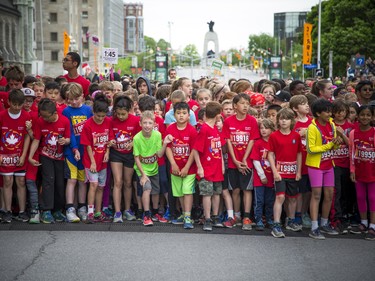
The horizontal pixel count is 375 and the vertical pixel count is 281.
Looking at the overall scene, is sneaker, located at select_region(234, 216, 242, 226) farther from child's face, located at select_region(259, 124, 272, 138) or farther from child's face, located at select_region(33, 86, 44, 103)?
child's face, located at select_region(33, 86, 44, 103)

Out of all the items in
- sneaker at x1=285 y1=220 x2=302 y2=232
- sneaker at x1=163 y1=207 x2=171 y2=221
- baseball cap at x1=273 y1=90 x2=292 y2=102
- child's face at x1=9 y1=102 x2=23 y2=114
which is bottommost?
sneaker at x1=285 y1=220 x2=302 y2=232

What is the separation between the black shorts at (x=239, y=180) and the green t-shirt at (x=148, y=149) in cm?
115

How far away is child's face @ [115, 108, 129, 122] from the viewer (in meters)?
9.80

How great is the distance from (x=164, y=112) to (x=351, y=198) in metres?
3.41

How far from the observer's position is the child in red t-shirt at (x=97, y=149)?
9711mm

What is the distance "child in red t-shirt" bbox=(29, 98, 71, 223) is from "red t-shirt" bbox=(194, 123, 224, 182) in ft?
→ 6.85

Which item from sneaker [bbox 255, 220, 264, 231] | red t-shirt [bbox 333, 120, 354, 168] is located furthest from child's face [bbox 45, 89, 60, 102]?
red t-shirt [bbox 333, 120, 354, 168]

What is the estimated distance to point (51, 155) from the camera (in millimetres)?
9852

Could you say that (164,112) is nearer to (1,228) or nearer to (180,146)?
(180,146)

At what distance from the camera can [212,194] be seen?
374 inches

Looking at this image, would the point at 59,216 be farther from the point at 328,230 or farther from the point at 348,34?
A: the point at 348,34

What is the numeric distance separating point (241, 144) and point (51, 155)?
288 cm

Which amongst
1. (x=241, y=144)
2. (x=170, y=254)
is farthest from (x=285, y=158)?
(x=170, y=254)

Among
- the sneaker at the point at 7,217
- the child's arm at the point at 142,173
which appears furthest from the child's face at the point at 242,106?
the sneaker at the point at 7,217
